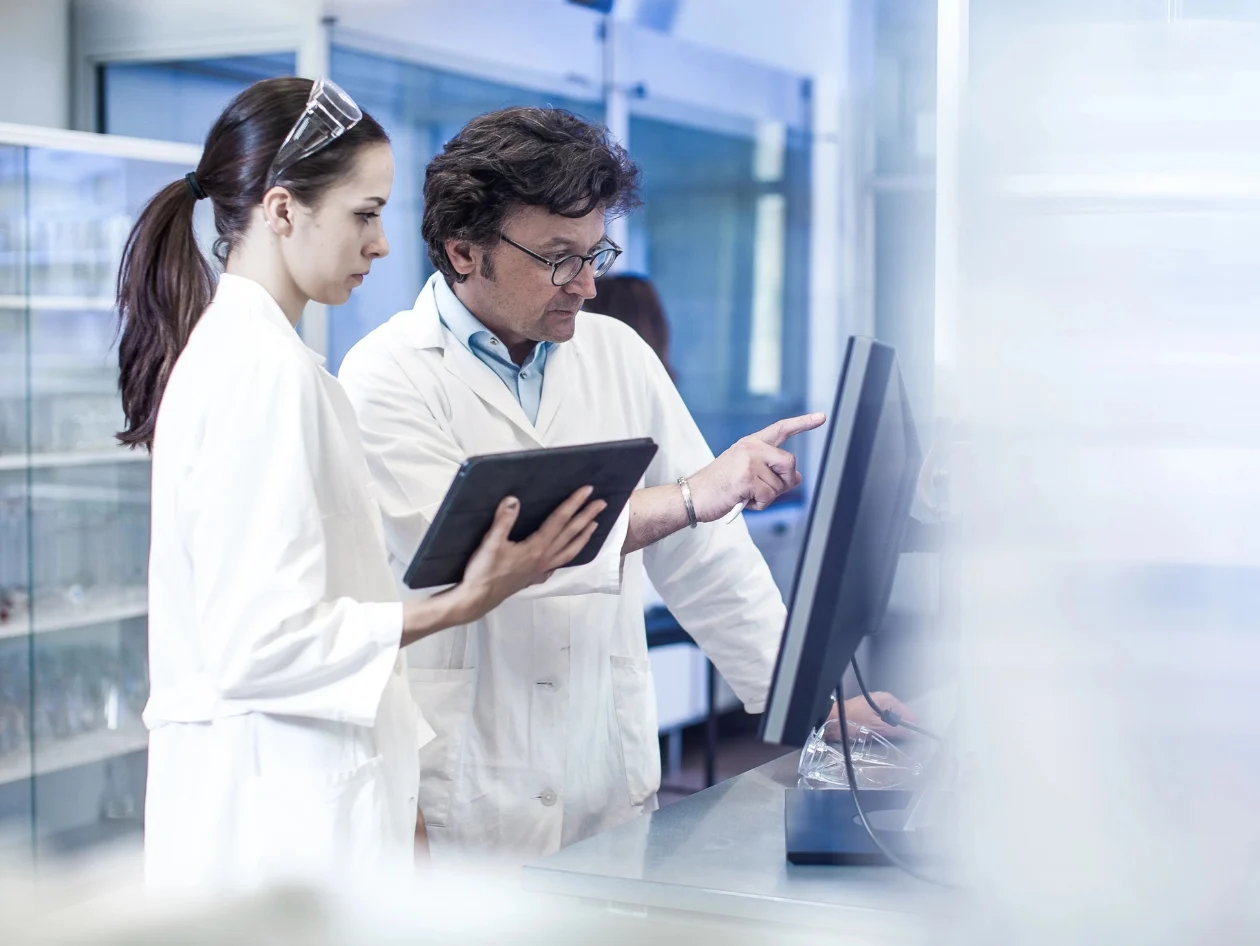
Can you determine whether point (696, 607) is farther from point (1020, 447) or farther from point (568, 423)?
point (1020, 447)

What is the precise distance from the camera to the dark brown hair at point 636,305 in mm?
3896

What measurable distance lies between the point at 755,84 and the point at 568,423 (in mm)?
3671

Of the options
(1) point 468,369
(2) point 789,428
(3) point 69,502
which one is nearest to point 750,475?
(2) point 789,428

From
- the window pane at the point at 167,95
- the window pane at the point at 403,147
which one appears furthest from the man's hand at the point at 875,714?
the window pane at the point at 167,95

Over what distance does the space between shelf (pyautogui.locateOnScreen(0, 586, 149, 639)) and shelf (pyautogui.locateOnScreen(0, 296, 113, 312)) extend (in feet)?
2.36

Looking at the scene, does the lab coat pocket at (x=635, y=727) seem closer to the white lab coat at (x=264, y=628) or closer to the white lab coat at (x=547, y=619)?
the white lab coat at (x=547, y=619)

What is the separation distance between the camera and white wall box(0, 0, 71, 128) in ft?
13.0

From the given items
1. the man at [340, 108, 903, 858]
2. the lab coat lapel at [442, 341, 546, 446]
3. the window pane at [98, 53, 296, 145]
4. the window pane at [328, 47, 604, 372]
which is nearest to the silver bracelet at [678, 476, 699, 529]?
the man at [340, 108, 903, 858]

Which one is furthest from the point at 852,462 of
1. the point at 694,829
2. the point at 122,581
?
the point at 122,581

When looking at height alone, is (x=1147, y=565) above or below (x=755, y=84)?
below

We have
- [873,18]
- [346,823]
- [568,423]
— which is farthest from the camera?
[873,18]

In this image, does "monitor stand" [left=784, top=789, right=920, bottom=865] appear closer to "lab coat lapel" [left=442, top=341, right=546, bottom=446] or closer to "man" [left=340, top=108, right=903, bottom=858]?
"man" [left=340, top=108, right=903, bottom=858]

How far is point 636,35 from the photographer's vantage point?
4.67 m

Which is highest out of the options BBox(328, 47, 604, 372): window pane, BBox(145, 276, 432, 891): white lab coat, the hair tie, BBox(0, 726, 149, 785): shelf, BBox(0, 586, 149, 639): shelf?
BBox(328, 47, 604, 372): window pane
